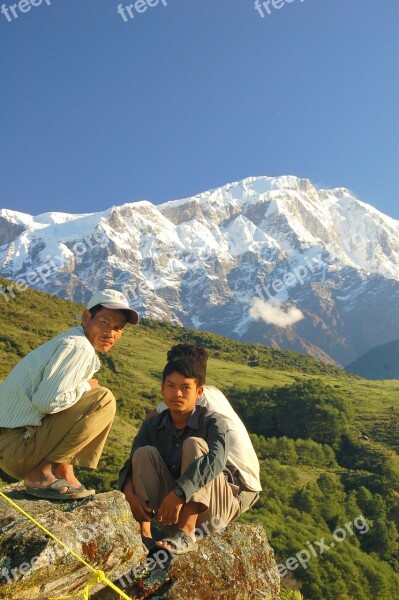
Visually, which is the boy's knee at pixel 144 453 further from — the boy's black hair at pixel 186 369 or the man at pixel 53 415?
the boy's black hair at pixel 186 369

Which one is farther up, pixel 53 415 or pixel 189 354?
pixel 189 354

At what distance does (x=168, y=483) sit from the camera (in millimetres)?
5398

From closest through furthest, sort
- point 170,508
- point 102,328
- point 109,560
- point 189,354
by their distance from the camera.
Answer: point 109,560, point 170,508, point 102,328, point 189,354

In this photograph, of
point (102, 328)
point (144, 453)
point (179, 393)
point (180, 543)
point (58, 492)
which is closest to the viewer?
point (180, 543)

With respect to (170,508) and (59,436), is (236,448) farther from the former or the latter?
→ (59,436)

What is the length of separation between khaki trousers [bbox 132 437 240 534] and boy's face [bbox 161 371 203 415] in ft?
1.42

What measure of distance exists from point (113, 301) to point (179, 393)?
116cm

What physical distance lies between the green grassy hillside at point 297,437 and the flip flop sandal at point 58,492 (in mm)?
46088

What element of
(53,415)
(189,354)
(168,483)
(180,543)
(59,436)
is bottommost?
(180,543)

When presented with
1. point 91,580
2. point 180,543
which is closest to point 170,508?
point 180,543

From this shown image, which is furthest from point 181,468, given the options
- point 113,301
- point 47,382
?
point 113,301

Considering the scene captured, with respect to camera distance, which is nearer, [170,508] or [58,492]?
[170,508]

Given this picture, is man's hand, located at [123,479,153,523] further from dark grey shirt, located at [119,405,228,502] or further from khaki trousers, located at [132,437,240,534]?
dark grey shirt, located at [119,405,228,502]

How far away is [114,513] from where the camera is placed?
4.70m
